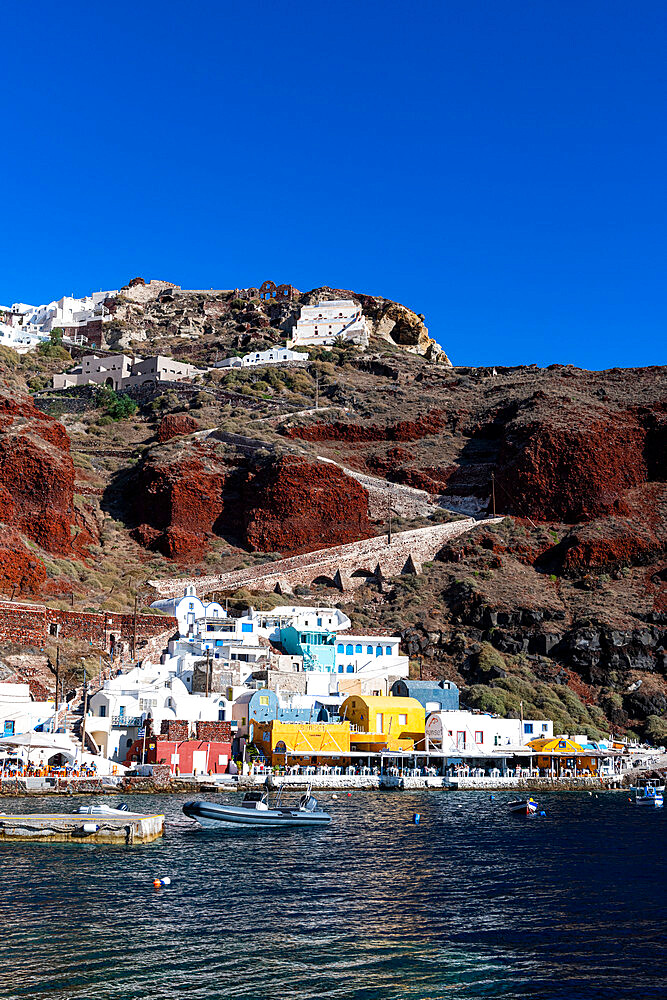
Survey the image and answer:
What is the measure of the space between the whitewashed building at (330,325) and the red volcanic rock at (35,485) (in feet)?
176

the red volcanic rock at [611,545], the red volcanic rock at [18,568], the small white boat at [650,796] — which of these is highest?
the red volcanic rock at [611,545]

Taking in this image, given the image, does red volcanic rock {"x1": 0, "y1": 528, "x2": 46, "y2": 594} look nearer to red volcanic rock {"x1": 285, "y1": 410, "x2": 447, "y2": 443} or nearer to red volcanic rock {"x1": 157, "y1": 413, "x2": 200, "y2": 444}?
red volcanic rock {"x1": 157, "y1": 413, "x2": 200, "y2": 444}

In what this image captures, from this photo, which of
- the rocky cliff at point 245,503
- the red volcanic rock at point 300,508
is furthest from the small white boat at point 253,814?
the red volcanic rock at point 300,508

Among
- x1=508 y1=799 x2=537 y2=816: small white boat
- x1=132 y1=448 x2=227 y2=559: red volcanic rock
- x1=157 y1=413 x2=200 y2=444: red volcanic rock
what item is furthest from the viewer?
x1=157 y1=413 x2=200 y2=444: red volcanic rock

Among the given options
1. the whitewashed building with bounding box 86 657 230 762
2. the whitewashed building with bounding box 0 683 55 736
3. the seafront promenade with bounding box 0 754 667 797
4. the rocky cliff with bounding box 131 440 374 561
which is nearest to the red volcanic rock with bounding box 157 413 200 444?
the rocky cliff with bounding box 131 440 374 561

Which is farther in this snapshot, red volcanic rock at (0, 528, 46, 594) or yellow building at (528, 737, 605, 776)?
red volcanic rock at (0, 528, 46, 594)

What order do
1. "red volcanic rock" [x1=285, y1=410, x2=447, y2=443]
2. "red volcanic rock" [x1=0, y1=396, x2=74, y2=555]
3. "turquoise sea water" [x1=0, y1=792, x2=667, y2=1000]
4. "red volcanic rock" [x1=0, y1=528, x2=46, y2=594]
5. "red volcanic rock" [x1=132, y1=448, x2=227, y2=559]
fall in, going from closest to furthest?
"turquoise sea water" [x1=0, y1=792, x2=667, y2=1000] → "red volcanic rock" [x1=0, y1=528, x2=46, y2=594] → "red volcanic rock" [x1=0, y1=396, x2=74, y2=555] → "red volcanic rock" [x1=132, y1=448, x2=227, y2=559] → "red volcanic rock" [x1=285, y1=410, x2=447, y2=443]

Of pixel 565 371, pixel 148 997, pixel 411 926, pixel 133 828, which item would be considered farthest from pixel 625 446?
pixel 148 997

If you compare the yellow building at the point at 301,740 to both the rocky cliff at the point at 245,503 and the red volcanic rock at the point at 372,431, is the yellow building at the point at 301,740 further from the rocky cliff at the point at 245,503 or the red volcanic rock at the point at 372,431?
the red volcanic rock at the point at 372,431

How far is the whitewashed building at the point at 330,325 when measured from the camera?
122 metres

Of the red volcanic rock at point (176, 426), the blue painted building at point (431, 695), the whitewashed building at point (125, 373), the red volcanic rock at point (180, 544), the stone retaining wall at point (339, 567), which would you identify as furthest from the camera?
the whitewashed building at point (125, 373)

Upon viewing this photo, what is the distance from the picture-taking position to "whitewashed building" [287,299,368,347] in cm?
12162

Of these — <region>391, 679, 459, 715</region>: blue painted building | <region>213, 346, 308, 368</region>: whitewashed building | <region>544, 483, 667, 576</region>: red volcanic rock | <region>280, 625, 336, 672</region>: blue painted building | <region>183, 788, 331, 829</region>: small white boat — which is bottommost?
<region>183, 788, 331, 829</region>: small white boat

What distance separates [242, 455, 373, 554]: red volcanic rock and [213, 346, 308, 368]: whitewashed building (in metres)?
34.1
